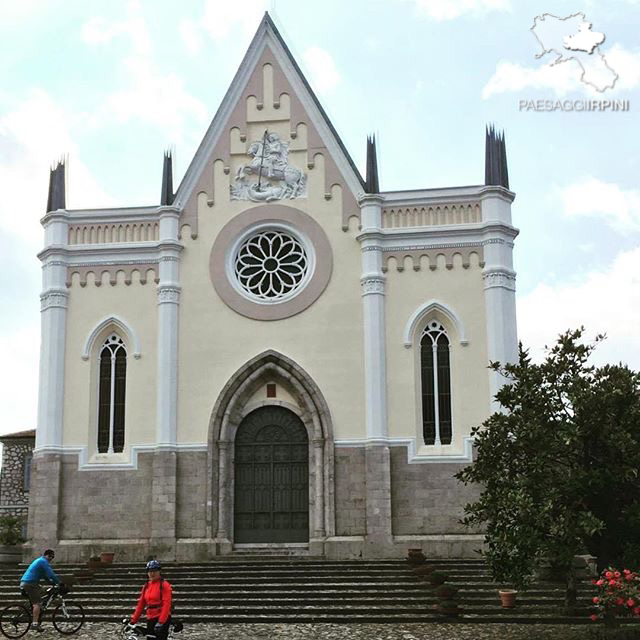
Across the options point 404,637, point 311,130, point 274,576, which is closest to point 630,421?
point 404,637

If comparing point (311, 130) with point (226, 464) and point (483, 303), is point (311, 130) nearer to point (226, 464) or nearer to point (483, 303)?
point (483, 303)

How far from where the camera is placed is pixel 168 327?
27297 millimetres

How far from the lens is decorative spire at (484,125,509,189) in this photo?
27406mm

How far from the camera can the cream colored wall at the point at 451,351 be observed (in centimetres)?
2616

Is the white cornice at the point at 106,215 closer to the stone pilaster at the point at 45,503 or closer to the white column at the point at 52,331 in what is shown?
the white column at the point at 52,331

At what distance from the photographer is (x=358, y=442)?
2614 cm

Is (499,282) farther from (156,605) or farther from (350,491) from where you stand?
(156,605)

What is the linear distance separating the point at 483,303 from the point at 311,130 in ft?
23.2

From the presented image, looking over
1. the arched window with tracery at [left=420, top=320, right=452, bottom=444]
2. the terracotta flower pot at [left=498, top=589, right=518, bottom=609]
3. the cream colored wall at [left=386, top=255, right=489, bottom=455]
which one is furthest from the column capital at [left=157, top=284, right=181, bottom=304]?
the terracotta flower pot at [left=498, top=589, right=518, bottom=609]

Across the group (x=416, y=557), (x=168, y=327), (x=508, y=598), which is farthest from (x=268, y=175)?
(x=508, y=598)

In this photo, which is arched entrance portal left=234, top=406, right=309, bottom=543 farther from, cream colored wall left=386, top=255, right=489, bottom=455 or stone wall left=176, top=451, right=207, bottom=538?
cream colored wall left=386, top=255, right=489, bottom=455

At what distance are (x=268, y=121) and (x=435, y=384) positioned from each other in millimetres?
9059

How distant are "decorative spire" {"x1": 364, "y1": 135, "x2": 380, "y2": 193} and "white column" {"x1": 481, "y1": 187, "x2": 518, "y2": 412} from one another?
10.0ft

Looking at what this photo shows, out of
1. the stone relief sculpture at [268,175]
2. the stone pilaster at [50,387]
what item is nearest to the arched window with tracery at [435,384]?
the stone relief sculpture at [268,175]
